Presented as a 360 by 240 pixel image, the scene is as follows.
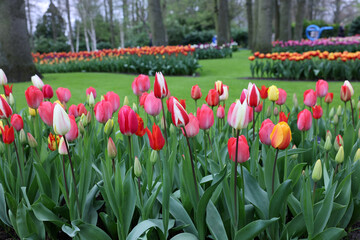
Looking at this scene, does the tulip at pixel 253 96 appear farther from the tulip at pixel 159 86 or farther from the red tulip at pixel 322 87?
the red tulip at pixel 322 87

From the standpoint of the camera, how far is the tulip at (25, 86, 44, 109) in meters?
2.04

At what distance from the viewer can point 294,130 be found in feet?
9.06

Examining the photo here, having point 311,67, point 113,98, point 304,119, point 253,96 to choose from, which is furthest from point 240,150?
point 311,67

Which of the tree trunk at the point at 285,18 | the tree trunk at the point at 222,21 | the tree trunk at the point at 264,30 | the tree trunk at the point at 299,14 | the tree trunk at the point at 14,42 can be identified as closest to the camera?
the tree trunk at the point at 14,42

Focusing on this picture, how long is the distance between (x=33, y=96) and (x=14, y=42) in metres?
7.53

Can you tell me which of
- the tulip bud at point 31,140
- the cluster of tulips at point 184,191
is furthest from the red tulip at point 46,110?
the tulip bud at point 31,140

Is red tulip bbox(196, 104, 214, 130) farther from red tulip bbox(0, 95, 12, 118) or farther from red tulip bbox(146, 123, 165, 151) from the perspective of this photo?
red tulip bbox(0, 95, 12, 118)

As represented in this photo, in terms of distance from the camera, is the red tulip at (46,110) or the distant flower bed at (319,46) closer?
the red tulip at (46,110)

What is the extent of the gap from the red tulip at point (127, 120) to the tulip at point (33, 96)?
2.45 ft

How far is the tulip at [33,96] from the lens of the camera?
2.04 meters

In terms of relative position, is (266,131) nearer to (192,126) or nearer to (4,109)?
(192,126)

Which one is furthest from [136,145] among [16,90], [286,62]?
[286,62]

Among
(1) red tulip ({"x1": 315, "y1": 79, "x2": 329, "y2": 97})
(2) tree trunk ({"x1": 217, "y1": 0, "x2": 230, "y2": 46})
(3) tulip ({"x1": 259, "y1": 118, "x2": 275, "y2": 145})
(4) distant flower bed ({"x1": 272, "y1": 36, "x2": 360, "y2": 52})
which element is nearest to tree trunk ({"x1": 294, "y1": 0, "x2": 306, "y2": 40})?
(4) distant flower bed ({"x1": 272, "y1": 36, "x2": 360, "y2": 52})

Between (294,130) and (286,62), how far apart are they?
20.2ft
